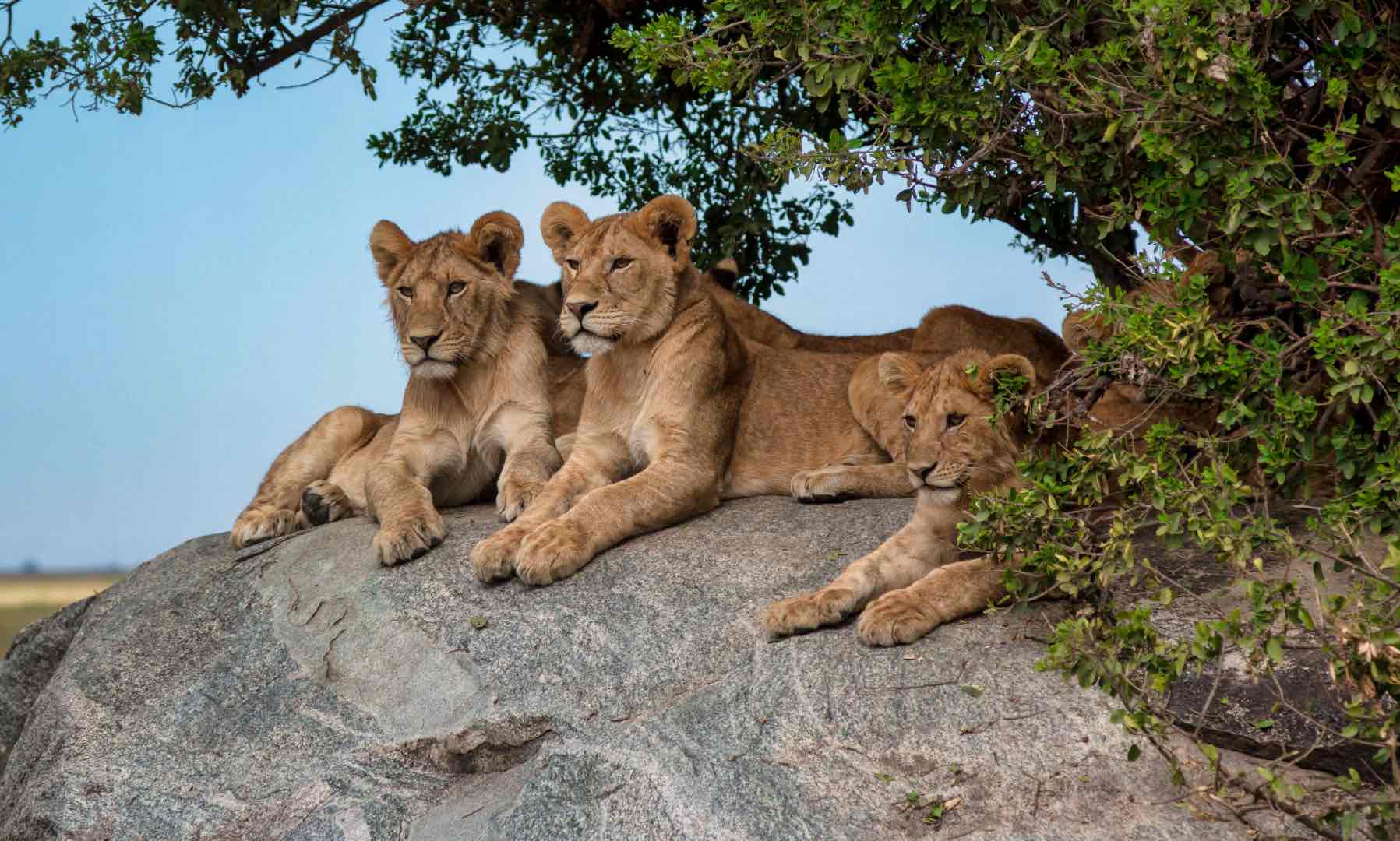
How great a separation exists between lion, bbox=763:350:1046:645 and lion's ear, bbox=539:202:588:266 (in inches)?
83.5

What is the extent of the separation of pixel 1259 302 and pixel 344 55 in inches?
188

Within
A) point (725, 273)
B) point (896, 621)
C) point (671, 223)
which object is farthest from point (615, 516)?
point (725, 273)

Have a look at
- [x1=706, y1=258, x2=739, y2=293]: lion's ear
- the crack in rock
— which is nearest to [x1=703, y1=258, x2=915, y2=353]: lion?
[x1=706, y1=258, x2=739, y2=293]: lion's ear

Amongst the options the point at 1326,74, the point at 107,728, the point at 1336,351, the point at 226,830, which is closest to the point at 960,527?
the point at 1336,351

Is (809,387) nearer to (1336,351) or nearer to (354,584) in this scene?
(354,584)

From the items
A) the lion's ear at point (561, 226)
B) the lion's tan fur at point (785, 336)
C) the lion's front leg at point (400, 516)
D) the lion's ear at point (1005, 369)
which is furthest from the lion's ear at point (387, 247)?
the lion's ear at point (1005, 369)

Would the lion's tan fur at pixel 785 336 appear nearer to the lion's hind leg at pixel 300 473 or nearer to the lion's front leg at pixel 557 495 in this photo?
the lion's front leg at pixel 557 495

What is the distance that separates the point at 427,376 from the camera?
731 cm

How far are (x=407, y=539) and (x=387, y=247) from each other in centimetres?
168

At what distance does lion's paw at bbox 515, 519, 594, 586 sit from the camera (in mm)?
6070

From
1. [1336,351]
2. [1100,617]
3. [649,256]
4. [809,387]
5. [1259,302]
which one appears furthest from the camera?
[809,387]

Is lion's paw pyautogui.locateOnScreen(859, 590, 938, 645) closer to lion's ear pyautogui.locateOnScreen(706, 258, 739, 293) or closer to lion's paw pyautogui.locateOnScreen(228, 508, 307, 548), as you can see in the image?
lion's ear pyautogui.locateOnScreen(706, 258, 739, 293)

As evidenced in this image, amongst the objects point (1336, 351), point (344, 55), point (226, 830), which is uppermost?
point (344, 55)

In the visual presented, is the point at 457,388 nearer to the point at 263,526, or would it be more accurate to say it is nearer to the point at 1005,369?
the point at 263,526
